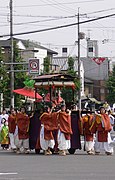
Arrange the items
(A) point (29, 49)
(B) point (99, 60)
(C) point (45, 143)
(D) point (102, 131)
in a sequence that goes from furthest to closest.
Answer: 1. (B) point (99, 60)
2. (A) point (29, 49)
3. (C) point (45, 143)
4. (D) point (102, 131)

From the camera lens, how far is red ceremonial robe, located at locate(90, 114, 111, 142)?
64.6 ft

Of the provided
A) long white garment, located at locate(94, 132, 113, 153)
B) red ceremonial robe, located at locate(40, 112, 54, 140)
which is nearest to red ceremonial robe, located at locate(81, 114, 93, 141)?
long white garment, located at locate(94, 132, 113, 153)

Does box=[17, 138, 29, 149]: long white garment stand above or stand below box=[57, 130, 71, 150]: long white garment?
below

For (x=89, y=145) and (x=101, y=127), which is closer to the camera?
(x=101, y=127)

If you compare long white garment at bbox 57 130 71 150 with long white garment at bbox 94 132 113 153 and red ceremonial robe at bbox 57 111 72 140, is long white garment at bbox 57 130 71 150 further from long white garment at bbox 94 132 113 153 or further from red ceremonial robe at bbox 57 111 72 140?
long white garment at bbox 94 132 113 153

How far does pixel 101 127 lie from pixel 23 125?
2942mm

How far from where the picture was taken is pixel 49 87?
2245cm

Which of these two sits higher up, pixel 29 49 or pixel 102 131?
pixel 29 49

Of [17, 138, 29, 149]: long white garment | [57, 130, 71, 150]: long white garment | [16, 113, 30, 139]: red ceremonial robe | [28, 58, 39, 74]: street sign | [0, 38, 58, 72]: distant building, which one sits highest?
[0, 38, 58, 72]: distant building

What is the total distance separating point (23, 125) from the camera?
2073cm
